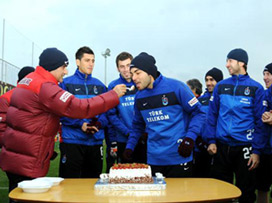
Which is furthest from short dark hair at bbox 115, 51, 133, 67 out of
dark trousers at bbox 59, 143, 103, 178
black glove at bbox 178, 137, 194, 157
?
black glove at bbox 178, 137, 194, 157

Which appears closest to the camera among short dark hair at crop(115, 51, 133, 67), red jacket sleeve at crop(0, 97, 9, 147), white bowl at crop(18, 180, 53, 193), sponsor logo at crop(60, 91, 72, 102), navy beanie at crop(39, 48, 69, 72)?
white bowl at crop(18, 180, 53, 193)

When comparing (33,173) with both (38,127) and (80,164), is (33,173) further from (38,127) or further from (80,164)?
(80,164)

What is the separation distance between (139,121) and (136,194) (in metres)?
1.78

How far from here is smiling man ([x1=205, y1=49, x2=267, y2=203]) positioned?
166 inches

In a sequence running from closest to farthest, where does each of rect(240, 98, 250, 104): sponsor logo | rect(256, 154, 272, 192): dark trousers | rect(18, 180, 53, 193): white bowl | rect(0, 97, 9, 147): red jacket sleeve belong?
rect(18, 180, 53, 193): white bowl
rect(0, 97, 9, 147): red jacket sleeve
rect(240, 98, 250, 104): sponsor logo
rect(256, 154, 272, 192): dark trousers

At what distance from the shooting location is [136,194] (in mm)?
2422

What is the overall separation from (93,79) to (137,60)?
127cm

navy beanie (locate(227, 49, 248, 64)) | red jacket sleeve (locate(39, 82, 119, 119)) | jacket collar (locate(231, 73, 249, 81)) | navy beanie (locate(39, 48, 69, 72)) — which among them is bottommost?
red jacket sleeve (locate(39, 82, 119, 119))

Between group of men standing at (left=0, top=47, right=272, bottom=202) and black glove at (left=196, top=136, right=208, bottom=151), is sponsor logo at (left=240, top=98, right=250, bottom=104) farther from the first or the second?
black glove at (left=196, top=136, right=208, bottom=151)

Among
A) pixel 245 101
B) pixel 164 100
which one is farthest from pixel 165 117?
pixel 245 101

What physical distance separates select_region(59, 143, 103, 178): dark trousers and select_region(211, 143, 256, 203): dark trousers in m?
1.58

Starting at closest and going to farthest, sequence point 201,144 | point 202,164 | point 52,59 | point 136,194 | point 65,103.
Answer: point 136,194, point 65,103, point 52,59, point 201,144, point 202,164

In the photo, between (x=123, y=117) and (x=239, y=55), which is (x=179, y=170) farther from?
(x=239, y=55)

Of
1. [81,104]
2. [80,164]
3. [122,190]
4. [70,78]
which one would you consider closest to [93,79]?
[70,78]
